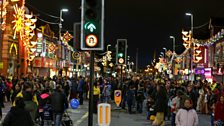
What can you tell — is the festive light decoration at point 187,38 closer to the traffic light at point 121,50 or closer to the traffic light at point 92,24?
the traffic light at point 121,50

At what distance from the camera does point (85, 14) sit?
9.92 m

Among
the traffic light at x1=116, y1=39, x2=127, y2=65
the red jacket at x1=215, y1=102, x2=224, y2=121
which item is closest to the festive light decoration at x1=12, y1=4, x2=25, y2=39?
the traffic light at x1=116, y1=39, x2=127, y2=65

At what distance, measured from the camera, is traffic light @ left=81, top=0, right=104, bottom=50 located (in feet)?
32.4

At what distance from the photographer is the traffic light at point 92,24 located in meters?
9.88

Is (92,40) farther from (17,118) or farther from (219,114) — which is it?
(219,114)

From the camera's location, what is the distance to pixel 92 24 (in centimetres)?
988

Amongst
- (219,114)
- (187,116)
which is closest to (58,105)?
(187,116)

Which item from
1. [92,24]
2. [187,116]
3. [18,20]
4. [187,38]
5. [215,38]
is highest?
[18,20]

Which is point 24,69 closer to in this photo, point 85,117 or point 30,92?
point 85,117

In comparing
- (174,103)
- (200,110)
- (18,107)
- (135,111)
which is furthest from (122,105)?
(18,107)

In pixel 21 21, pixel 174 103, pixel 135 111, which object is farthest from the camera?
pixel 21 21

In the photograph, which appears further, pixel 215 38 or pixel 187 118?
pixel 215 38

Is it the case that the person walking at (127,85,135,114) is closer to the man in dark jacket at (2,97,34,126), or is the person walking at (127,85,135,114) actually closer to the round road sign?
the round road sign

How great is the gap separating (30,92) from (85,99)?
24.8m
